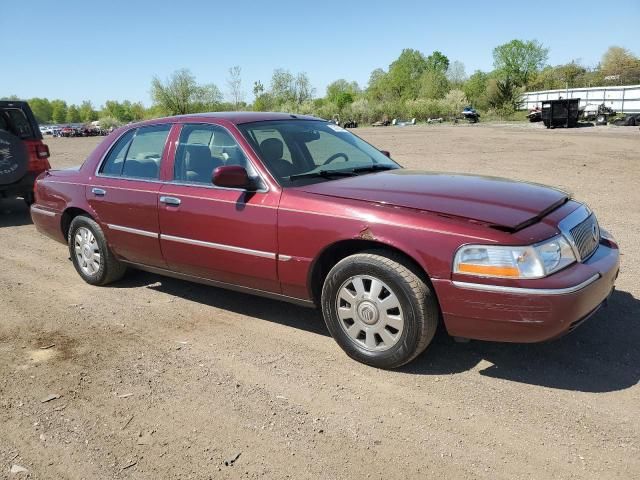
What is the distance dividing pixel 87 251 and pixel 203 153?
193cm

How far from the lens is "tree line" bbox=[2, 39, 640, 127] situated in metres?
71.6

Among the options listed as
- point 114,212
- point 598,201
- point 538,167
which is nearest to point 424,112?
point 538,167

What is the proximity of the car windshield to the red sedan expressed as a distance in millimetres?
15

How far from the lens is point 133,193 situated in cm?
491

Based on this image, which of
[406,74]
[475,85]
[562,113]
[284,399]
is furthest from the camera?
[406,74]

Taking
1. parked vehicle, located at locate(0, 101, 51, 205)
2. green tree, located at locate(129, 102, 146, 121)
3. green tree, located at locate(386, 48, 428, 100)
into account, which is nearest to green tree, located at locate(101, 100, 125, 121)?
green tree, located at locate(129, 102, 146, 121)

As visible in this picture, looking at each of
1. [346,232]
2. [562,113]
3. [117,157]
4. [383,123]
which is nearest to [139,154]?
[117,157]

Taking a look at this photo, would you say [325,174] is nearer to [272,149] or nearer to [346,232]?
[272,149]

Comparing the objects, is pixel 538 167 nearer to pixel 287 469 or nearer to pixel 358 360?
pixel 358 360

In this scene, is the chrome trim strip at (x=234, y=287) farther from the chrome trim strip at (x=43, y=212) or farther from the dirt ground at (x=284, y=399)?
the chrome trim strip at (x=43, y=212)

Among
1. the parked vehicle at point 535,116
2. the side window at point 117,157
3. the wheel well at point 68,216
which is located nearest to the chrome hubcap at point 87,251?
the wheel well at point 68,216

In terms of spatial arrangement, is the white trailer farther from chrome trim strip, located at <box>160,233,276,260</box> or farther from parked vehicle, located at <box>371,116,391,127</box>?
chrome trim strip, located at <box>160,233,276,260</box>

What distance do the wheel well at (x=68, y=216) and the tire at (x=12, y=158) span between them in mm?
3625

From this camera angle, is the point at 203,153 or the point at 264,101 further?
the point at 264,101
